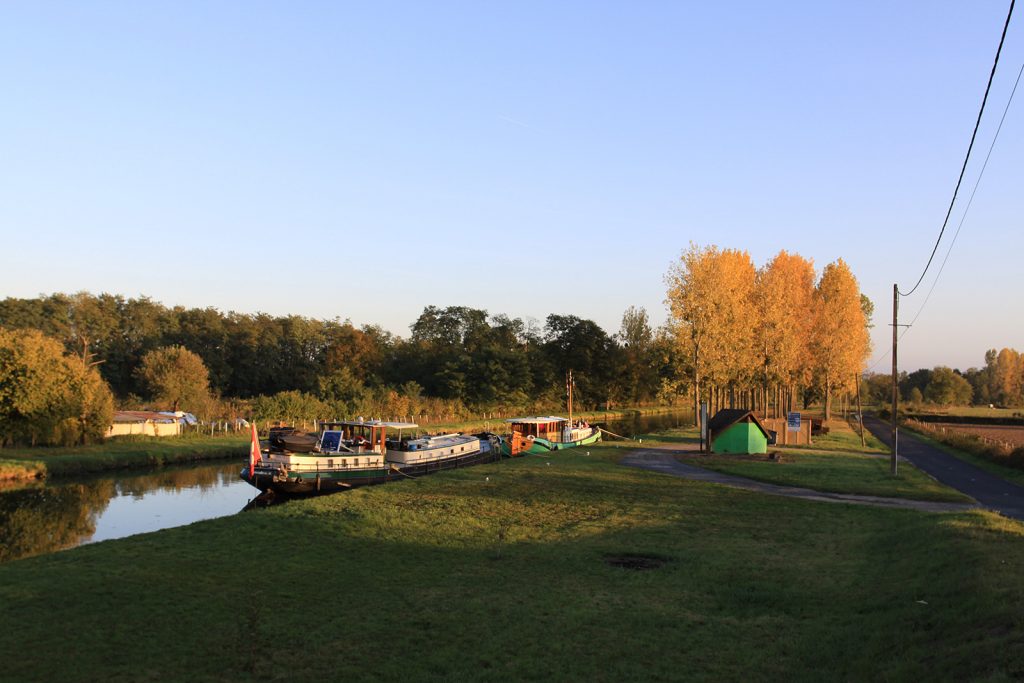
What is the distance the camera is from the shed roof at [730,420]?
139 feet

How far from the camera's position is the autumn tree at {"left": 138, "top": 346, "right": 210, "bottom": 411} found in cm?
7031

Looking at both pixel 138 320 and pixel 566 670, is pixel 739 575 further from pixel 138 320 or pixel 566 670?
pixel 138 320

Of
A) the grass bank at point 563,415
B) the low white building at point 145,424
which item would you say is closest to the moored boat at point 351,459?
the low white building at point 145,424

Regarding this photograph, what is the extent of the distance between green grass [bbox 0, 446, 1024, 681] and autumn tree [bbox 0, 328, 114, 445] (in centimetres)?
3161

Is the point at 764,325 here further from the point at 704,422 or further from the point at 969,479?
the point at 969,479

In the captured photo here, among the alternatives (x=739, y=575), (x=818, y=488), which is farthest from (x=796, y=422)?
(x=739, y=575)

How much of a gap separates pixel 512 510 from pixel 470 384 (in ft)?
247

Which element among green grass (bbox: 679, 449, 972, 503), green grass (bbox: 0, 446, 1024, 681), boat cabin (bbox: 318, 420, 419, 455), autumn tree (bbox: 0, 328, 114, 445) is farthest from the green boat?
autumn tree (bbox: 0, 328, 114, 445)

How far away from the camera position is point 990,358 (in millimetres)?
171875

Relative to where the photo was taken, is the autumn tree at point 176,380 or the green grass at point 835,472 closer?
the green grass at point 835,472

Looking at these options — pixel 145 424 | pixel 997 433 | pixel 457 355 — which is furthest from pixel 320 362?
pixel 997 433

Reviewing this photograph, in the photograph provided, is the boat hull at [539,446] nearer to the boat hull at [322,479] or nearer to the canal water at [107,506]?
the boat hull at [322,479]

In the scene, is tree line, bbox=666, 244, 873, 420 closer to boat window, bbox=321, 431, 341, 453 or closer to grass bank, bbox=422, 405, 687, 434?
grass bank, bbox=422, 405, 687, 434

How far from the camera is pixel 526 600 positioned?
43.9 feet
